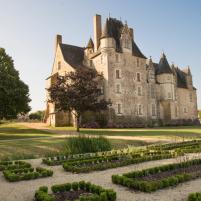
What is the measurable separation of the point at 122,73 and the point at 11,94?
21.5 meters

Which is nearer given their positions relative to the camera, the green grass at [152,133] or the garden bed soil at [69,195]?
the garden bed soil at [69,195]

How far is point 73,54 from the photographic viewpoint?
173 ft

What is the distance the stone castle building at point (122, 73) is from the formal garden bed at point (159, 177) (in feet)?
111

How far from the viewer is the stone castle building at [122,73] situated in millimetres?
47906

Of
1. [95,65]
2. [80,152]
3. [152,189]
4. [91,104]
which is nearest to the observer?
[152,189]

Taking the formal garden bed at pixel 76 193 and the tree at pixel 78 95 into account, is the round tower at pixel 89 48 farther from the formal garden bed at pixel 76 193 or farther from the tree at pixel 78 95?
the formal garden bed at pixel 76 193

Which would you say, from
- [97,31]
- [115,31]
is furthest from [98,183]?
[97,31]

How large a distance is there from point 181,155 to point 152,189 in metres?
8.17

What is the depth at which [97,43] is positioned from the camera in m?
50.6

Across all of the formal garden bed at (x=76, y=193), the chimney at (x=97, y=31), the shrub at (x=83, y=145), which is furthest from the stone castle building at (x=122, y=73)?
the formal garden bed at (x=76, y=193)

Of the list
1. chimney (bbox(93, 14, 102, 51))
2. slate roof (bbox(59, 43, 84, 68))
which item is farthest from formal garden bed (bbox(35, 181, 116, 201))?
chimney (bbox(93, 14, 102, 51))

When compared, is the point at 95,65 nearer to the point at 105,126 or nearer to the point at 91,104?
the point at 105,126

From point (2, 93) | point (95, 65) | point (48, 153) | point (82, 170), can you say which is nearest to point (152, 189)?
point (82, 170)

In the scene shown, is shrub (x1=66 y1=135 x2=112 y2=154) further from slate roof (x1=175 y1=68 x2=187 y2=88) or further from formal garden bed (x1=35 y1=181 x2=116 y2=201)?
slate roof (x1=175 y1=68 x2=187 y2=88)
